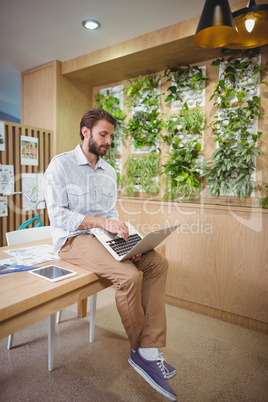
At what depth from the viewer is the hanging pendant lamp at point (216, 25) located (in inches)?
55.6

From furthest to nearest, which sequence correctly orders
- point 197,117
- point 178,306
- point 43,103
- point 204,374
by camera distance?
point 43,103 → point 197,117 → point 178,306 → point 204,374

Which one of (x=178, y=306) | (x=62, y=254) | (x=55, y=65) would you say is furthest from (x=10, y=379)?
(x=55, y=65)

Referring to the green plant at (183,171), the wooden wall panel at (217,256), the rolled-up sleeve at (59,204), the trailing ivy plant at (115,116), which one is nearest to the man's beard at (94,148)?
the rolled-up sleeve at (59,204)

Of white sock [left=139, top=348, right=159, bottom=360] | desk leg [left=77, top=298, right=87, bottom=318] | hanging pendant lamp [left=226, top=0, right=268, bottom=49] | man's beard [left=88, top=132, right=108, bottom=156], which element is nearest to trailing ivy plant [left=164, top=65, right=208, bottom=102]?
hanging pendant lamp [left=226, top=0, right=268, bottom=49]

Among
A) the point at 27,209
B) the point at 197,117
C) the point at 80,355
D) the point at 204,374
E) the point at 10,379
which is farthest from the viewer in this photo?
the point at 27,209

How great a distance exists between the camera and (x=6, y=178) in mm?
2955

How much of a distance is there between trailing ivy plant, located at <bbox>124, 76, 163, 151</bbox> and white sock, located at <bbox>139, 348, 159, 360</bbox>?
226 centimetres

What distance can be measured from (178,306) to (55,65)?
10.4 feet

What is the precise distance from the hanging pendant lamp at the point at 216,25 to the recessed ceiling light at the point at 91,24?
1.40 metres

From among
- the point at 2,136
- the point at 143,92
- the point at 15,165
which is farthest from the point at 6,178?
the point at 143,92

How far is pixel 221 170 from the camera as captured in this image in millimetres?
2645

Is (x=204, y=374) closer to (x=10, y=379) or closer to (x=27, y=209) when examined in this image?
(x=10, y=379)

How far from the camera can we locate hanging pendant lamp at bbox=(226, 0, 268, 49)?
1.52 metres

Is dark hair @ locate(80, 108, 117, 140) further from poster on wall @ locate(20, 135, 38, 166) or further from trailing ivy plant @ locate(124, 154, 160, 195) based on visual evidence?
poster on wall @ locate(20, 135, 38, 166)
